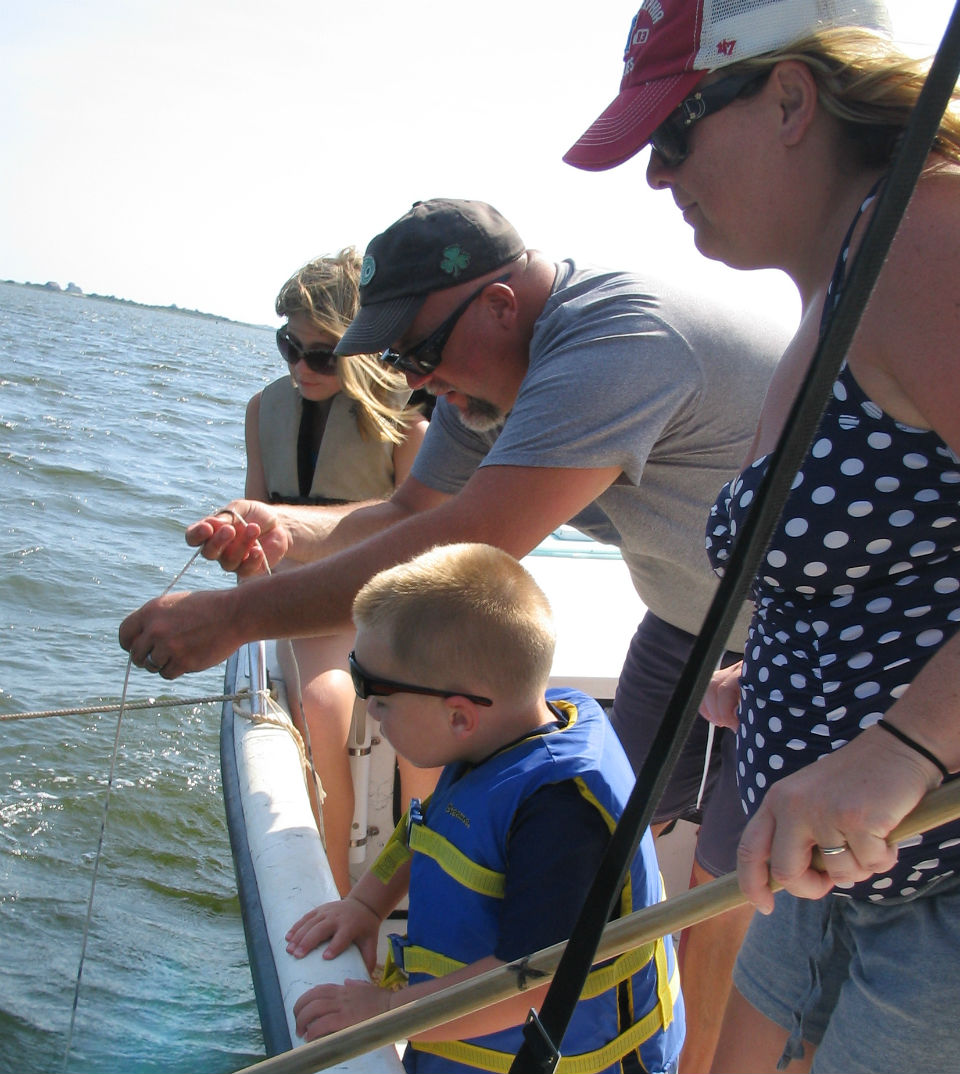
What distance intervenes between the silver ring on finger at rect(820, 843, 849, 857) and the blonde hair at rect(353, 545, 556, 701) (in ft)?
1.97

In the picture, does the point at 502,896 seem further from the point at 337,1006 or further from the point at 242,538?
the point at 242,538

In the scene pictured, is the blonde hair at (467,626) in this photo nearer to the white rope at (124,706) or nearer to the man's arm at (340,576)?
the man's arm at (340,576)

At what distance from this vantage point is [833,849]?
0.89m

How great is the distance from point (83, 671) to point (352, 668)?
481 centimetres

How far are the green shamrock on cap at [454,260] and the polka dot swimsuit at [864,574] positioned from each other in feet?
3.54

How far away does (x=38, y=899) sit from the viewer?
369 cm

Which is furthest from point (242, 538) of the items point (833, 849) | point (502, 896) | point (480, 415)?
point (833, 849)

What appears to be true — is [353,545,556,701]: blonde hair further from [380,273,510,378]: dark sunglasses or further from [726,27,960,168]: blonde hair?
[380,273,510,378]: dark sunglasses

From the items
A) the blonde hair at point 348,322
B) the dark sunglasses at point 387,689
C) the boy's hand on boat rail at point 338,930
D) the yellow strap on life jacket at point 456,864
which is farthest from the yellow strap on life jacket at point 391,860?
the blonde hair at point 348,322

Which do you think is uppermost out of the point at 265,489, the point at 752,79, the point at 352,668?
the point at 752,79

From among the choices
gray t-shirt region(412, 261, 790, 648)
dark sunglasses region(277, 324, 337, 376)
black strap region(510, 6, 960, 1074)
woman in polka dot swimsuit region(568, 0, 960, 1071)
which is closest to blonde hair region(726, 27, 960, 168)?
woman in polka dot swimsuit region(568, 0, 960, 1071)

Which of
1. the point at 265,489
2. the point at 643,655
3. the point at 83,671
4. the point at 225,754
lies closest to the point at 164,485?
the point at 83,671

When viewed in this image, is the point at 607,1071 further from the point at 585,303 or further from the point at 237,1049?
the point at 237,1049

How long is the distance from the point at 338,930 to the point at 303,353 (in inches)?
83.6
